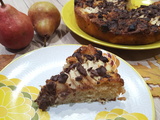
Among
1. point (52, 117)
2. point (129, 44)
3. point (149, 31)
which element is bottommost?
point (52, 117)

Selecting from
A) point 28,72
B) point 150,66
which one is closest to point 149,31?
point 150,66

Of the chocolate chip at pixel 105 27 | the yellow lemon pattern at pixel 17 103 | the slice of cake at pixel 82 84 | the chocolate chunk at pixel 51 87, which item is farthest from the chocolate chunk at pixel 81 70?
the chocolate chip at pixel 105 27

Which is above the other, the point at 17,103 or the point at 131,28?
the point at 131,28

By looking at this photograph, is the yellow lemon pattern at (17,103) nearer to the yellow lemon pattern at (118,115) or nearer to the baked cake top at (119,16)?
the yellow lemon pattern at (118,115)

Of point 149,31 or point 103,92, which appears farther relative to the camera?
point 149,31

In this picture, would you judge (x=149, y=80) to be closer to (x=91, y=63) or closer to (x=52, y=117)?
(x=91, y=63)

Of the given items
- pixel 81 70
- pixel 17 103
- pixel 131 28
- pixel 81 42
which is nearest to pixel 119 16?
pixel 131 28

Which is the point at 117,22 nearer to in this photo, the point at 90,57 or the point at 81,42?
the point at 81,42
